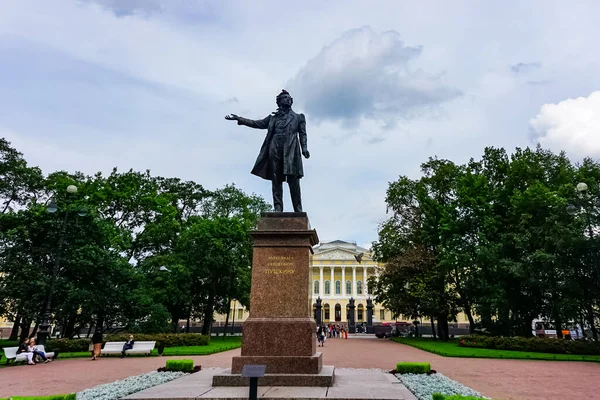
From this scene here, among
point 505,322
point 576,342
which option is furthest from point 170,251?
point 576,342

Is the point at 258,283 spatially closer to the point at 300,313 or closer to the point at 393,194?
the point at 300,313

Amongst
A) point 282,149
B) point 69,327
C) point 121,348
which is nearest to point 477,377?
point 282,149

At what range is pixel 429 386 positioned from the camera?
944 cm

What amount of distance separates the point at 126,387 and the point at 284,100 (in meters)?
7.60

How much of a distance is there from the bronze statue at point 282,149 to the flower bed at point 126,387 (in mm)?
4850

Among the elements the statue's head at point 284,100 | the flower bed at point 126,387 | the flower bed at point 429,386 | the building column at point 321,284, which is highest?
the building column at point 321,284

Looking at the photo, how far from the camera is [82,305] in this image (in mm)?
26188

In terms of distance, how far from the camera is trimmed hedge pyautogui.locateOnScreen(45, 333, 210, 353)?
22.3 meters

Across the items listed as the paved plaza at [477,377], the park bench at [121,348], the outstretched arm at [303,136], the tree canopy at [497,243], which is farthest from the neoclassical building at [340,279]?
the outstretched arm at [303,136]

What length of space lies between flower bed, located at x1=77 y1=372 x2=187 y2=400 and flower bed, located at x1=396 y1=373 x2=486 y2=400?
5584 mm

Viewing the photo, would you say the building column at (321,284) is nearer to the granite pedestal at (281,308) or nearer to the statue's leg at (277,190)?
the statue's leg at (277,190)

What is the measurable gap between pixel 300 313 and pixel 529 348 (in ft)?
64.4

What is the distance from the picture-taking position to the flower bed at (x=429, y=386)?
28.4ft

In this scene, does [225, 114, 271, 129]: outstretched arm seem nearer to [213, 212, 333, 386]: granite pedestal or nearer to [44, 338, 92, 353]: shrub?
[213, 212, 333, 386]: granite pedestal
